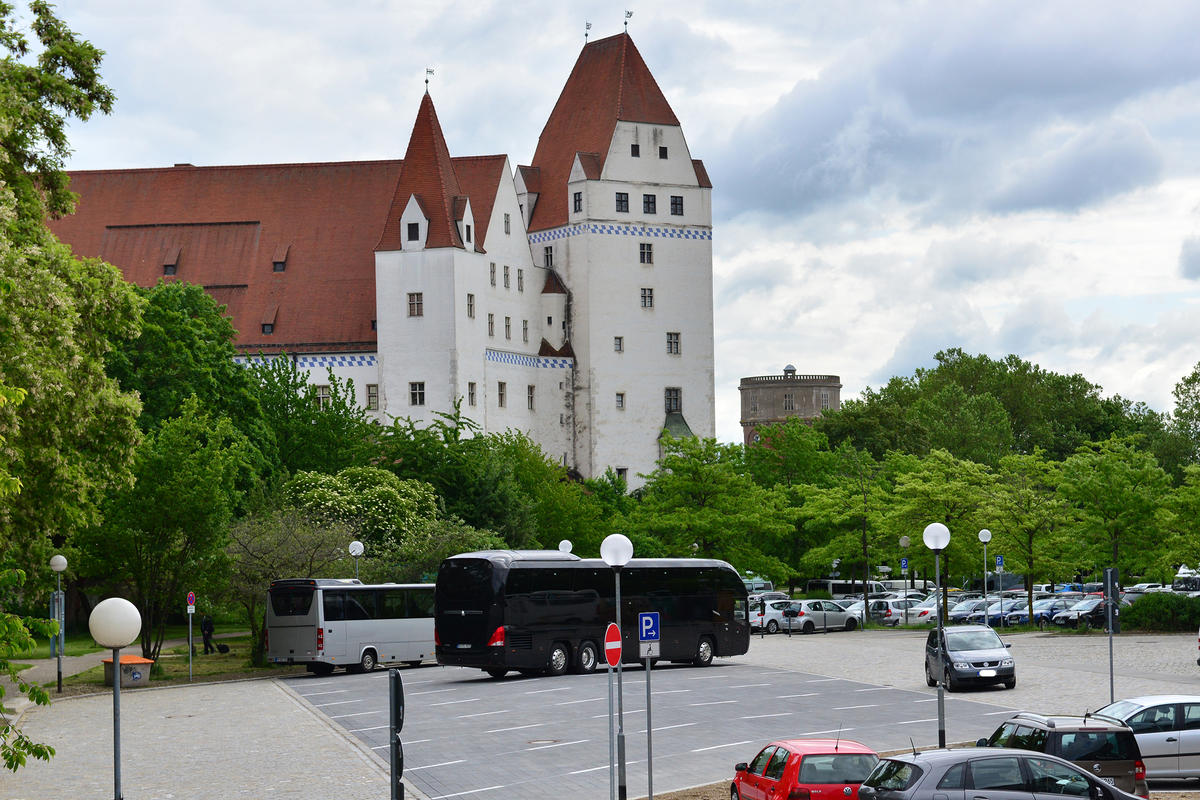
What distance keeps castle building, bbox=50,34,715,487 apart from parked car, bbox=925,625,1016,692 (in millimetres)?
51380

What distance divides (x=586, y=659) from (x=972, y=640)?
1050 cm

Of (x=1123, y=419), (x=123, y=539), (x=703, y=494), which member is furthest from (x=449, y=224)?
(x=1123, y=419)

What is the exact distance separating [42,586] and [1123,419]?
95.0m

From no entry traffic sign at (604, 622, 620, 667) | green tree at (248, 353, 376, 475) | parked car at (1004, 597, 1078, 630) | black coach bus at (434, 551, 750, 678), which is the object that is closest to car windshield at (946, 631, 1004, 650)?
black coach bus at (434, 551, 750, 678)

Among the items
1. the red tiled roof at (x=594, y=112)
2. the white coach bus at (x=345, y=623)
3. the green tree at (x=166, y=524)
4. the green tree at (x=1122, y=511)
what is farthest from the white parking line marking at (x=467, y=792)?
the red tiled roof at (x=594, y=112)

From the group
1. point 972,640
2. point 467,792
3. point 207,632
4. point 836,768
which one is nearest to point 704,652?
point 972,640

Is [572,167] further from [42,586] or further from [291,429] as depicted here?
[42,586]

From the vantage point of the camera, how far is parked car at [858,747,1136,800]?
15.3 metres

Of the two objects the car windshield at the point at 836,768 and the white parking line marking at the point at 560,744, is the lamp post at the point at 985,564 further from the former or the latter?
the car windshield at the point at 836,768

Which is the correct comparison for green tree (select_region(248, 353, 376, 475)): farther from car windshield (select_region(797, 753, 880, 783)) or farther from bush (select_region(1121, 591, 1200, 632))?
car windshield (select_region(797, 753, 880, 783))

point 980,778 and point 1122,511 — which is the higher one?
point 1122,511

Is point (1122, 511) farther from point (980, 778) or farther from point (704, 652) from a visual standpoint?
point (980, 778)

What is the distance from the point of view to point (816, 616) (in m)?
59.9

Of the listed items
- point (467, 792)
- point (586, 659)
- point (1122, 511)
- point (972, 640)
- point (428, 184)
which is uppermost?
point (428, 184)
